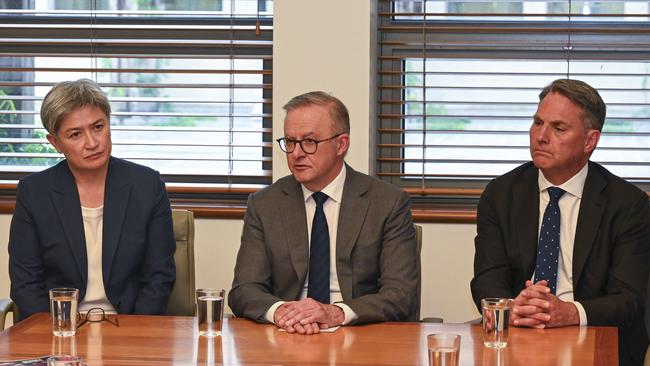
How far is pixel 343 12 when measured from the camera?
164 inches

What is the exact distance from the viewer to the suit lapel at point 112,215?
140 inches

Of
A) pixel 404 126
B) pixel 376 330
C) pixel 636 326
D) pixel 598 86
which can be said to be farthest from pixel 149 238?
→ pixel 598 86

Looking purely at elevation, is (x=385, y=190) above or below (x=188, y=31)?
below

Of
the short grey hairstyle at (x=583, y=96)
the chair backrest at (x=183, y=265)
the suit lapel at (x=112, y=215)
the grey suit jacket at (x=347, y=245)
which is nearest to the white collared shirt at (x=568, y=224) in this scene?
the short grey hairstyle at (x=583, y=96)

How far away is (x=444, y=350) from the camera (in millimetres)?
2248

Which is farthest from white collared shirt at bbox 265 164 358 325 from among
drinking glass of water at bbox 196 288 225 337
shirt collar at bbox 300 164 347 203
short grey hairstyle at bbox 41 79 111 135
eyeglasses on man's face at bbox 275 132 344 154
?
short grey hairstyle at bbox 41 79 111 135

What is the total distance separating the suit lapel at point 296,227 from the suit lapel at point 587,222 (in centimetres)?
91

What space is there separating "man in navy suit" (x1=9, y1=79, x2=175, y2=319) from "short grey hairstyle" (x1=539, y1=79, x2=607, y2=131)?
4.83ft

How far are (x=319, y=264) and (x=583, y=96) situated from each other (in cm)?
105

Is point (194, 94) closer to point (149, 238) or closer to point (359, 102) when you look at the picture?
point (359, 102)

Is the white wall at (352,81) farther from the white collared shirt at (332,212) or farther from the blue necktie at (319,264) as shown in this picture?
the blue necktie at (319,264)

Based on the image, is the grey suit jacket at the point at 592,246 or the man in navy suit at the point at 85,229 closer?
the grey suit jacket at the point at 592,246

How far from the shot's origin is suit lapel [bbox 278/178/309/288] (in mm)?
3377

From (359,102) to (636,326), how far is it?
144cm
